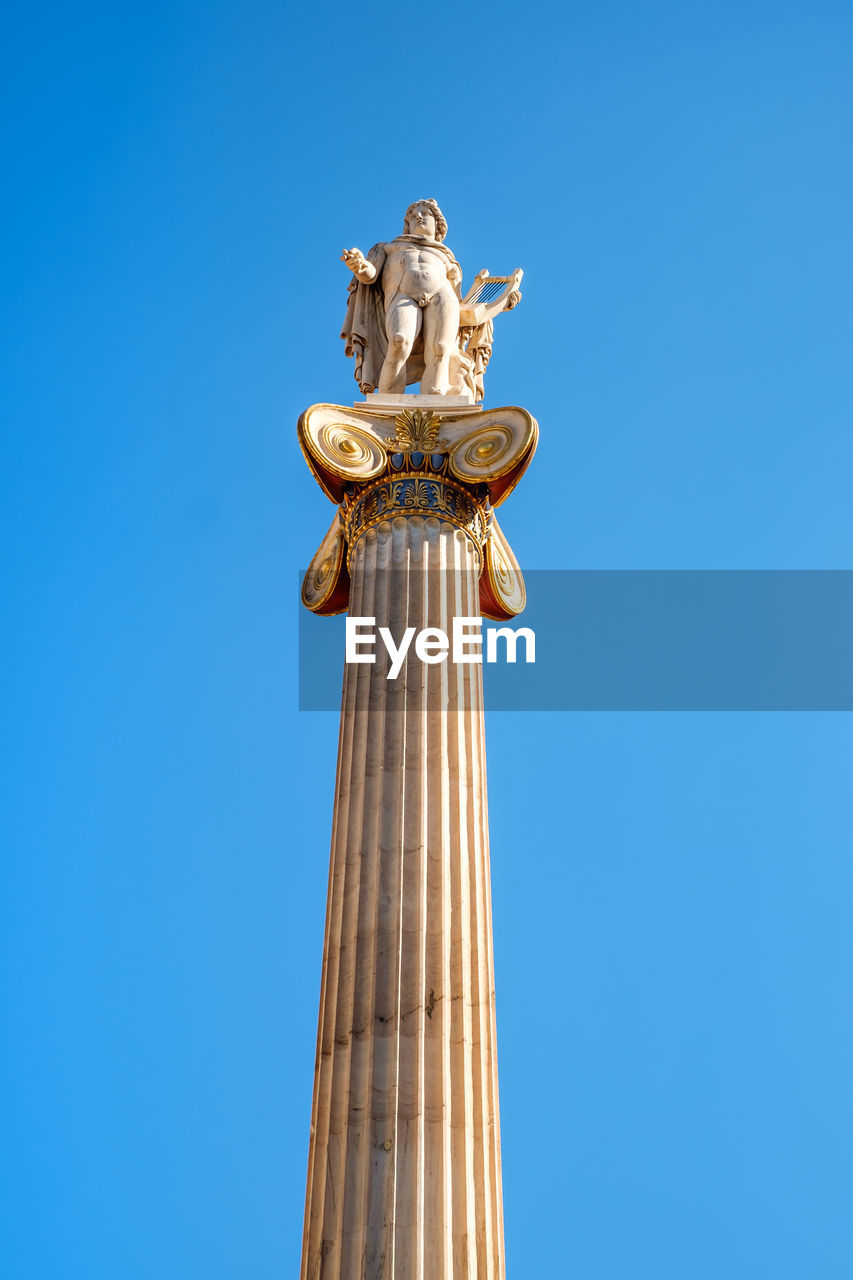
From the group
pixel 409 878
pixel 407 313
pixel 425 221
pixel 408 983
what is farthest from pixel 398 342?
pixel 408 983

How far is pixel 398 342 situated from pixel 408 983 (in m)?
13.5

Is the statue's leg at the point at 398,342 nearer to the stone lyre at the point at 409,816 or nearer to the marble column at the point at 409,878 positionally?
the stone lyre at the point at 409,816

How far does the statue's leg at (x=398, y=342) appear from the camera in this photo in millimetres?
26312

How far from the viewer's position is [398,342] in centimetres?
2628

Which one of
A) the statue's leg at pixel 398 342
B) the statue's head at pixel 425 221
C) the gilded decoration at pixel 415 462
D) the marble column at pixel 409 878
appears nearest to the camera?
the marble column at pixel 409 878

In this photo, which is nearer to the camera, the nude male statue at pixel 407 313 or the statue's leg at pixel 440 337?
the statue's leg at pixel 440 337

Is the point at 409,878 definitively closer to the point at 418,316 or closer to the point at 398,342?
the point at 398,342

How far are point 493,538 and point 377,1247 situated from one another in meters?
12.9

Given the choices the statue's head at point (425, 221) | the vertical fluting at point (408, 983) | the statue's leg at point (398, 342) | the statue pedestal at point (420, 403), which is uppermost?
the statue's head at point (425, 221)

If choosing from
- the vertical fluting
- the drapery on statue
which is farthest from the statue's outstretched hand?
the vertical fluting

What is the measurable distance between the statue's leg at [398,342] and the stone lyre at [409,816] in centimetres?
3

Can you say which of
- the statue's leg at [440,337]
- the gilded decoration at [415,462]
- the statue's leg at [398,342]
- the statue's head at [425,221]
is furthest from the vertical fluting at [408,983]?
the statue's head at [425,221]

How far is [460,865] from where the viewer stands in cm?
1911

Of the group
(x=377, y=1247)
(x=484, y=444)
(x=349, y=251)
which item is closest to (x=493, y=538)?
(x=484, y=444)
